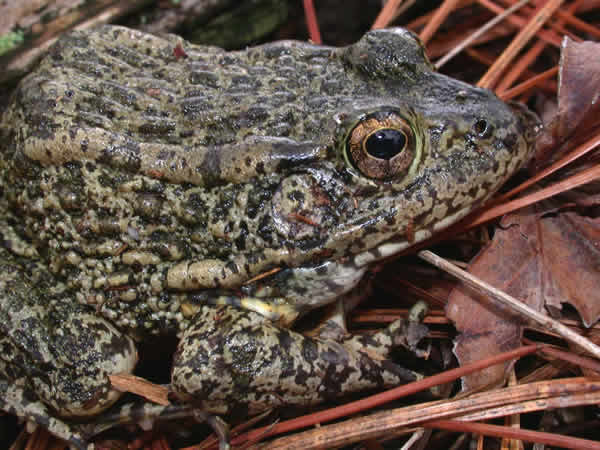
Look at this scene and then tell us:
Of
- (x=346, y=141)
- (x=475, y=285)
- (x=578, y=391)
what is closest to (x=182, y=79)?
(x=346, y=141)

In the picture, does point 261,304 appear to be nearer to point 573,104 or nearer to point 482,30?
point 573,104

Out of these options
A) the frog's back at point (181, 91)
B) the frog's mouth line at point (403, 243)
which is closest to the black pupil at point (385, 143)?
the frog's back at point (181, 91)

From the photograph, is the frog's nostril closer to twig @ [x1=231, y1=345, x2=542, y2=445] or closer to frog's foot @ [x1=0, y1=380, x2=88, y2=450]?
twig @ [x1=231, y1=345, x2=542, y2=445]

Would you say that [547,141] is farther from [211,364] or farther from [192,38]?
[192,38]

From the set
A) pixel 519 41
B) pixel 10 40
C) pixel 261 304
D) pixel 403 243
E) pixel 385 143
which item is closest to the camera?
pixel 385 143

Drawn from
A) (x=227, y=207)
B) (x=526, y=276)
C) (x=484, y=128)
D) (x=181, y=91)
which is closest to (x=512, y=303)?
(x=526, y=276)

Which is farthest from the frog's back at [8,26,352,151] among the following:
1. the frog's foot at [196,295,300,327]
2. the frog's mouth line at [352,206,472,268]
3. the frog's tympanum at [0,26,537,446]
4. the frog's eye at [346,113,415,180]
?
the frog's foot at [196,295,300,327]
